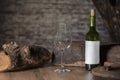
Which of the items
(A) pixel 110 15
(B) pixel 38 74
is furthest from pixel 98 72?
(A) pixel 110 15

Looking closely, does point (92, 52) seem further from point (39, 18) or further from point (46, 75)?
point (39, 18)

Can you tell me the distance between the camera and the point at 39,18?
3021mm

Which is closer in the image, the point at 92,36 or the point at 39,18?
the point at 92,36

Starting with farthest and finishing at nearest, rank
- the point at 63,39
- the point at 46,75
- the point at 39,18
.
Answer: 1. the point at 39,18
2. the point at 63,39
3. the point at 46,75

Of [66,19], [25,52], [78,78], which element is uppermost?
[66,19]

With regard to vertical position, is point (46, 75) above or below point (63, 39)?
below

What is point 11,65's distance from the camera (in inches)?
61.7

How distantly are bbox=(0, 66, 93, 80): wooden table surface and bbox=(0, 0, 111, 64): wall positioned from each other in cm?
135

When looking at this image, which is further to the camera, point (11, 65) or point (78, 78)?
point (11, 65)

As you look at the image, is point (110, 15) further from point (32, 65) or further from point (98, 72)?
point (98, 72)

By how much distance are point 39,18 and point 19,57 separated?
1.46 meters

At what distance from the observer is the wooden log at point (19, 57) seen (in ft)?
5.15

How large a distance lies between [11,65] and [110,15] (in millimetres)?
1400

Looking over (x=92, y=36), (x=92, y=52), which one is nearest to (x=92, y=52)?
(x=92, y=52)
